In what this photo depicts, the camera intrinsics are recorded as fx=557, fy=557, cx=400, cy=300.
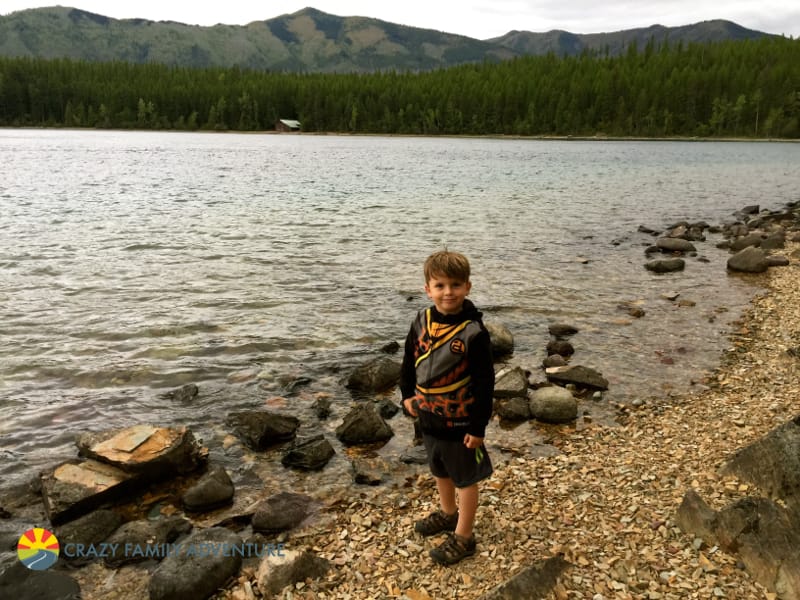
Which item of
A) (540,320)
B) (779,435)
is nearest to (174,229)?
(540,320)

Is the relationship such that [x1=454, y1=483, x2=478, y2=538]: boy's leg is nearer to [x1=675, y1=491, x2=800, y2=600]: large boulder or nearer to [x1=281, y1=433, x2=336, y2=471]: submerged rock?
[x1=675, y1=491, x2=800, y2=600]: large boulder

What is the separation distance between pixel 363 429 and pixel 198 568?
3.59 m

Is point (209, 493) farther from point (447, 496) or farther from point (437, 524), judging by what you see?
point (447, 496)

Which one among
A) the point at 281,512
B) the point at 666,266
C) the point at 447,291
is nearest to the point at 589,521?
the point at 447,291

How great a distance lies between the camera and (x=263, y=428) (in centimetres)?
868

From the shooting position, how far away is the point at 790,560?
471cm

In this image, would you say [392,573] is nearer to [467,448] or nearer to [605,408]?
[467,448]

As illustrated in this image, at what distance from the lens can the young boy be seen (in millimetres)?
5215

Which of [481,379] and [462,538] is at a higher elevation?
[481,379]

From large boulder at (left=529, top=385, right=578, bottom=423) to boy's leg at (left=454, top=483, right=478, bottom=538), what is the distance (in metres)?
4.01

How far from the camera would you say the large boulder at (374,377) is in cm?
1069

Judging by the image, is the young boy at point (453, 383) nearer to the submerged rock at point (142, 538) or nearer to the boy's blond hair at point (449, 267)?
the boy's blond hair at point (449, 267)

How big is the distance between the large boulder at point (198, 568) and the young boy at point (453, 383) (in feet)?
6.97

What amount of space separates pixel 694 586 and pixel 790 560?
807 mm
